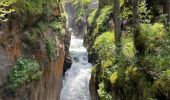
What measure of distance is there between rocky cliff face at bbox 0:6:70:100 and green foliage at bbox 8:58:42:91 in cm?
19

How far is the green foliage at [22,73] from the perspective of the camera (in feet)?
40.2

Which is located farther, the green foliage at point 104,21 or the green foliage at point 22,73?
the green foliage at point 104,21

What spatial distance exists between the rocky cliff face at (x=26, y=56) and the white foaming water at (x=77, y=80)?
14.2 ft

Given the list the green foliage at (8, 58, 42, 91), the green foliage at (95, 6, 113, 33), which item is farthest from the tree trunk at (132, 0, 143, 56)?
the green foliage at (95, 6, 113, 33)

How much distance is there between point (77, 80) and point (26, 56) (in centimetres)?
906

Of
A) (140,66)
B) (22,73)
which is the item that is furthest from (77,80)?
(140,66)

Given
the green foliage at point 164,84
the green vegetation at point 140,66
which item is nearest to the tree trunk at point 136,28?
the green vegetation at point 140,66

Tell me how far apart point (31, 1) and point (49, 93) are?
4.92 m

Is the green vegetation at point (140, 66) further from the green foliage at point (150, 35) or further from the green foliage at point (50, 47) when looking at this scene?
the green foliage at point (50, 47)

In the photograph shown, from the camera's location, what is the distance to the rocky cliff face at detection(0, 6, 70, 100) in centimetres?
1248

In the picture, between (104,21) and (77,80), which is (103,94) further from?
(77,80)

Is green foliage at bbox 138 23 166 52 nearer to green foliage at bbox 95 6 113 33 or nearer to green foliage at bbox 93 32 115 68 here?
green foliage at bbox 93 32 115 68

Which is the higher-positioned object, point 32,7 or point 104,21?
point 32,7

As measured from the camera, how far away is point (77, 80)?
22391 mm
